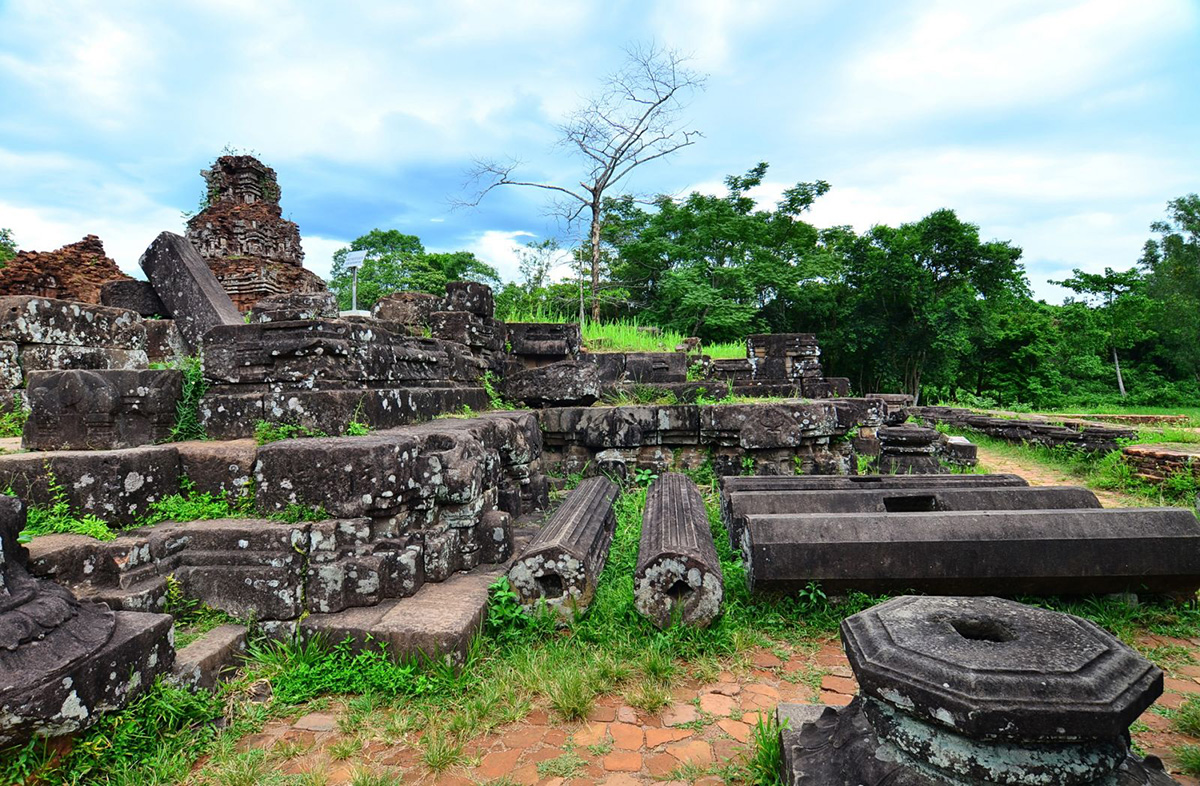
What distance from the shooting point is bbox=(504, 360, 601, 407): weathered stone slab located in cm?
624

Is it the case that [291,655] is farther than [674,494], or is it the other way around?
[674,494]

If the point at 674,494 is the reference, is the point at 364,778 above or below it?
below

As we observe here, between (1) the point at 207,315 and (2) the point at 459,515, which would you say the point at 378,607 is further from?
(1) the point at 207,315

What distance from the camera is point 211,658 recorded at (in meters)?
2.48

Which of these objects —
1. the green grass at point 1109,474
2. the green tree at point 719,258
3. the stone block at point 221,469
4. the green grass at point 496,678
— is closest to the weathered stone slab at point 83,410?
the stone block at point 221,469

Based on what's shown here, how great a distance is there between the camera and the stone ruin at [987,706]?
1.38m

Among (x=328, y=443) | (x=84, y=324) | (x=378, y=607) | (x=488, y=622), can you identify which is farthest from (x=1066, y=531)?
(x=84, y=324)

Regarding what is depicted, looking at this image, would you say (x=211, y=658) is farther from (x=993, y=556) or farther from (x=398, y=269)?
(x=398, y=269)

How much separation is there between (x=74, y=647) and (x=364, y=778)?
1.12 m

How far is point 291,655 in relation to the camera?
2695 millimetres

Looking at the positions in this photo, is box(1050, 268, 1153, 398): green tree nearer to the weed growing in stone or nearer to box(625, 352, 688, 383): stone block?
box(625, 352, 688, 383): stone block

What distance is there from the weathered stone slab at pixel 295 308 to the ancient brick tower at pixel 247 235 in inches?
391

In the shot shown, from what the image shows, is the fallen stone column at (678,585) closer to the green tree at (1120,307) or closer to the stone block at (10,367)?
the stone block at (10,367)

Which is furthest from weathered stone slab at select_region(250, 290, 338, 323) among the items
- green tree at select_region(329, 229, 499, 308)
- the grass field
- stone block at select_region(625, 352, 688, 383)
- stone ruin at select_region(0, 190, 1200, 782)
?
green tree at select_region(329, 229, 499, 308)
